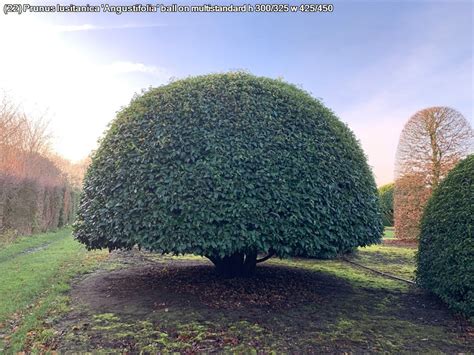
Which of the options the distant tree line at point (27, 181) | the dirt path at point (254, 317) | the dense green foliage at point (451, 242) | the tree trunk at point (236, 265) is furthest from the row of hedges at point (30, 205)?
the dense green foliage at point (451, 242)

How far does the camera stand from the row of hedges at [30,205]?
12945 mm

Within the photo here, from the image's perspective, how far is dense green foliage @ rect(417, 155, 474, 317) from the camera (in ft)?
14.4

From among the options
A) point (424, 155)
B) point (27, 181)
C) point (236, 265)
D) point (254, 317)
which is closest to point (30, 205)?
point (27, 181)

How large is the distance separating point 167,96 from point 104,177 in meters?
1.57

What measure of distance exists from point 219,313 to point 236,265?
5.25 ft

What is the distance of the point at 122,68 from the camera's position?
8344 mm

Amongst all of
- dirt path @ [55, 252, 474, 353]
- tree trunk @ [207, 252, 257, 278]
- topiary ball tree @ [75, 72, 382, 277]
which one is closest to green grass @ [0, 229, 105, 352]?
dirt path @ [55, 252, 474, 353]

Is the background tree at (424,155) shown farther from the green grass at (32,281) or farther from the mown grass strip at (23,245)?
the mown grass strip at (23,245)

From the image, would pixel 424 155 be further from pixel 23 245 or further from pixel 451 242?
pixel 23 245

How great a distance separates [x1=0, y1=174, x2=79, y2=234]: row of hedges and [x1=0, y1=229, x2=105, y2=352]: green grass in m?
1.80

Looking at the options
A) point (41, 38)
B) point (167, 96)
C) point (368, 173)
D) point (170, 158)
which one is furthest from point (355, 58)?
point (41, 38)

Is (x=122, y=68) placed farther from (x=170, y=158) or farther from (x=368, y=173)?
(x=368, y=173)

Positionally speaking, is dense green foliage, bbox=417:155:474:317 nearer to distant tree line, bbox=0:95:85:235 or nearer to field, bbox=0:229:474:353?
field, bbox=0:229:474:353

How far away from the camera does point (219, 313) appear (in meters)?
4.43
